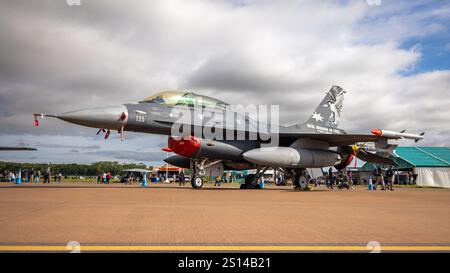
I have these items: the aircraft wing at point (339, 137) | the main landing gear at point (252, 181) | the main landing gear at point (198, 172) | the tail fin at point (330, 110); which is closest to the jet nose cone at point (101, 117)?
the main landing gear at point (198, 172)

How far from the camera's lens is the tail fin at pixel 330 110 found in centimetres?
2105

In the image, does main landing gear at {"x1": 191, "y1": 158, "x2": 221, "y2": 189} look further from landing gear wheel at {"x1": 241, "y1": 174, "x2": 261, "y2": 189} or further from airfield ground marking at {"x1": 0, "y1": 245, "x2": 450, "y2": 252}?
airfield ground marking at {"x1": 0, "y1": 245, "x2": 450, "y2": 252}

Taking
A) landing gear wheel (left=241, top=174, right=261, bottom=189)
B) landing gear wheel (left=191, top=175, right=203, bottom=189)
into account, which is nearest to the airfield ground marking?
landing gear wheel (left=191, top=175, right=203, bottom=189)

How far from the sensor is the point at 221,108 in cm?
1541

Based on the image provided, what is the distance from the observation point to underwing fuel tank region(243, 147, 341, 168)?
49.6 ft

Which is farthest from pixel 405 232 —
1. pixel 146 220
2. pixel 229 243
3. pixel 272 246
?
pixel 146 220

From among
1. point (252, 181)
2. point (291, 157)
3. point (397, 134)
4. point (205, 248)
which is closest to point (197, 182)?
point (252, 181)

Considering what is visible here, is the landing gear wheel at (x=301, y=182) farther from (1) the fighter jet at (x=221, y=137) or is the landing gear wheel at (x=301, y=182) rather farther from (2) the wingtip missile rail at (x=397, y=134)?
(2) the wingtip missile rail at (x=397, y=134)

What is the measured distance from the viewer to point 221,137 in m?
15.9

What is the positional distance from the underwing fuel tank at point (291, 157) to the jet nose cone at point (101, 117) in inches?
213

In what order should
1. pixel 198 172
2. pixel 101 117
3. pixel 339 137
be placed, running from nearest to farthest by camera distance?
pixel 101 117, pixel 198 172, pixel 339 137

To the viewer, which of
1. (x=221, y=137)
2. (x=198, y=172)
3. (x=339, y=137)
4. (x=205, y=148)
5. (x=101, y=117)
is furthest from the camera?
(x=339, y=137)

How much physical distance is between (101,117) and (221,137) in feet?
18.2

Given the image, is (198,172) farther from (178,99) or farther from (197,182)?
(178,99)
